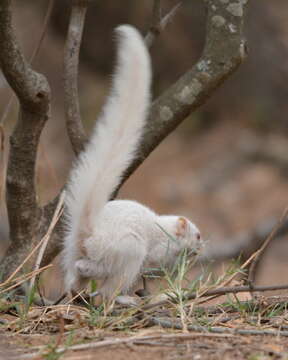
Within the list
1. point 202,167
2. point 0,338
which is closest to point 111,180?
point 0,338

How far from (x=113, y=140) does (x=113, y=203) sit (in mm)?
501

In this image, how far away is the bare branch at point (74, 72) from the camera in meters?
3.92

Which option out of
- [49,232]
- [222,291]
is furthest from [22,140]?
[222,291]

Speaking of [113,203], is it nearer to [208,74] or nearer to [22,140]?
[22,140]

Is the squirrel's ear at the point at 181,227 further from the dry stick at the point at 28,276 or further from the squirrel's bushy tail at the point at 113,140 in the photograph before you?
the dry stick at the point at 28,276

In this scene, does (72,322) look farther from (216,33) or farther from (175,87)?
(216,33)

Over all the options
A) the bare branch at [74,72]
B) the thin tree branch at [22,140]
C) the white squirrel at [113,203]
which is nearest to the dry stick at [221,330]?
the white squirrel at [113,203]

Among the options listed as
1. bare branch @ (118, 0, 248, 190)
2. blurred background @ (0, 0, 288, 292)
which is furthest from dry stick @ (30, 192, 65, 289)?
blurred background @ (0, 0, 288, 292)

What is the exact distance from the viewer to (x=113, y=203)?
147 inches

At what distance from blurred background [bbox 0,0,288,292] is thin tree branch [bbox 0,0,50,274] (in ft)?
18.7

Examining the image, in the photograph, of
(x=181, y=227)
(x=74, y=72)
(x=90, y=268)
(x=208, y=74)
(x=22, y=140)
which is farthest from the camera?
(x=181, y=227)

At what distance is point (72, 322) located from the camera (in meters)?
3.16

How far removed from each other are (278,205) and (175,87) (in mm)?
6589

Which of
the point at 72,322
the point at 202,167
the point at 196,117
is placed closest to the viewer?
the point at 72,322
